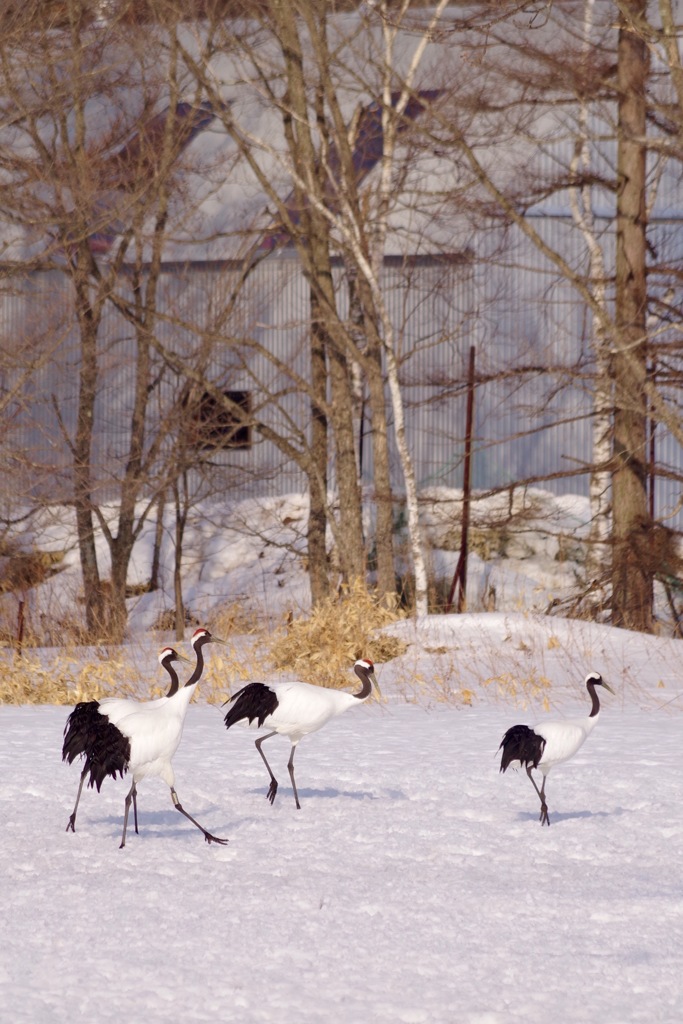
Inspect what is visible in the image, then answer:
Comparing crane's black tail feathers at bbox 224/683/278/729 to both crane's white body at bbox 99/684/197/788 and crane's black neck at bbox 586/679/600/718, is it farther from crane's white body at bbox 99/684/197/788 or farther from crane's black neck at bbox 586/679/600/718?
crane's black neck at bbox 586/679/600/718

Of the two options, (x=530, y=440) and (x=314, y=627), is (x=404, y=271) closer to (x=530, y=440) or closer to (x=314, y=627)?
(x=530, y=440)

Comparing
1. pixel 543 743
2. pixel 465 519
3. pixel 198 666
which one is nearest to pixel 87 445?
pixel 465 519

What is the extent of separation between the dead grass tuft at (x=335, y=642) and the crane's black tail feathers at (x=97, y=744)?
636 centimetres

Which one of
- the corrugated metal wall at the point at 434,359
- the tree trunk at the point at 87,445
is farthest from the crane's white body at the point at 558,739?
the corrugated metal wall at the point at 434,359

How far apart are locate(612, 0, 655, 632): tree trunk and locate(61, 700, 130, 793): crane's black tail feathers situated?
10.8 metres

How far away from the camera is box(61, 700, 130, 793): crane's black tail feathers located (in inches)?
255

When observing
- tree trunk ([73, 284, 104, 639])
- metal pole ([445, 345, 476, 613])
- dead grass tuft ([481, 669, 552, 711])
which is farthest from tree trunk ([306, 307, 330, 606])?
dead grass tuft ([481, 669, 552, 711])

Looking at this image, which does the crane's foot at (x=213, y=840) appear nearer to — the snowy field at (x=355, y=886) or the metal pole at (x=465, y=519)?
the snowy field at (x=355, y=886)

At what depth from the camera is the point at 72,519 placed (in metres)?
24.5

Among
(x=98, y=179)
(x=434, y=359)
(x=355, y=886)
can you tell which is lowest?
(x=355, y=886)

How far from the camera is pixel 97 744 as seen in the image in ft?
21.5

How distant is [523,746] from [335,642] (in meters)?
6.84

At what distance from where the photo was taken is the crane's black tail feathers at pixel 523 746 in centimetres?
680

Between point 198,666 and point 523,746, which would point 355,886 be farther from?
point 198,666
